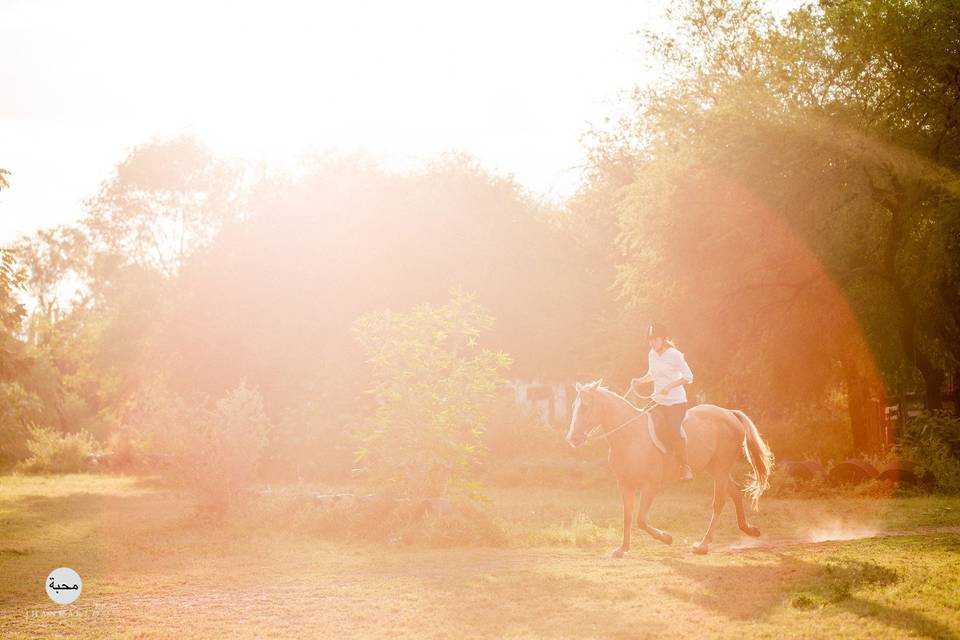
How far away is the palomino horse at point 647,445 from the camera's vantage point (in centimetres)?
1282

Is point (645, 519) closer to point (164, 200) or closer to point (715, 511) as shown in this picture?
point (715, 511)

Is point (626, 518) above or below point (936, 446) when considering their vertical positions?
below

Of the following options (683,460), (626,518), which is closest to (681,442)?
(683,460)

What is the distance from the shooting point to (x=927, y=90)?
21.8 m

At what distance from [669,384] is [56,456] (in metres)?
25.8

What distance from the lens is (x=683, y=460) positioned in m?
13.1

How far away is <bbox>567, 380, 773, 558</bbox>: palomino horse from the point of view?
12.8 m

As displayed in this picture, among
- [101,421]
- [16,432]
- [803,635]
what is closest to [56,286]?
[101,421]

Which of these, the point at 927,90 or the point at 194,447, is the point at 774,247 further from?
the point at 194,447

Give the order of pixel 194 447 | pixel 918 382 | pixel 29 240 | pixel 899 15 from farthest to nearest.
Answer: pixel 29 240
pixel 918 382
pixel 899 15
pixel 194 447

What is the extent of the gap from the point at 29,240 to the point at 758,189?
60.2 m

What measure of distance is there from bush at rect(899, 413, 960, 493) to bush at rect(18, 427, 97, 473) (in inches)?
998

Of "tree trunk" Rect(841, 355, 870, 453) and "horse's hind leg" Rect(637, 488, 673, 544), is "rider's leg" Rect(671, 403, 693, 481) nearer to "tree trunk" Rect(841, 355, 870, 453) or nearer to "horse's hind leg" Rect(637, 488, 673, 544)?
"horse's hind leg" Rect(637, 488, 673, 544)

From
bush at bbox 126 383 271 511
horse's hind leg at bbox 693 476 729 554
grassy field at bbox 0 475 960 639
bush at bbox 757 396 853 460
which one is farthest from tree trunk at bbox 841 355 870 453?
bush at bbox 126 383 271 511
